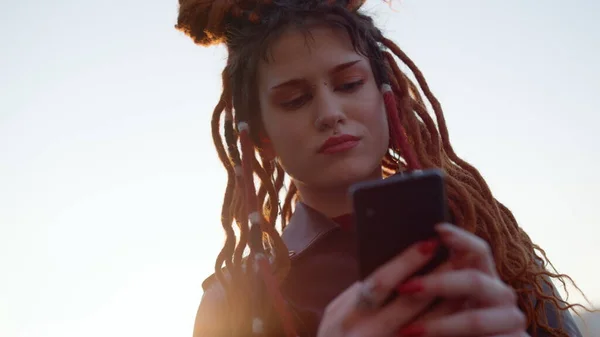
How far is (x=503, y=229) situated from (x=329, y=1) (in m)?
1.06

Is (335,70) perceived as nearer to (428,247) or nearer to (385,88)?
(385,88)

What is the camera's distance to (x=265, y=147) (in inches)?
98.1

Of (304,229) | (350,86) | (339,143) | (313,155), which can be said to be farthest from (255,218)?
(350,86)

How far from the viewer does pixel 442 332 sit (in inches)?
47.4

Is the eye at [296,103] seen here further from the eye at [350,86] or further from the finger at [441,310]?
the finger at [441,310]

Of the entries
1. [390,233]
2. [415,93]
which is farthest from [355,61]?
[390,233]

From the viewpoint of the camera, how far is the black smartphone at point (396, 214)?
1.16m

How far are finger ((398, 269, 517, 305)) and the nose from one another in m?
0.90

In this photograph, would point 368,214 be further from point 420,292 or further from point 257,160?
point 257,160

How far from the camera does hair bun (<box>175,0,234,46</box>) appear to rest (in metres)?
2.41

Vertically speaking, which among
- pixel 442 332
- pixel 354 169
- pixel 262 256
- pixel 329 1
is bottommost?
pixel 442 332

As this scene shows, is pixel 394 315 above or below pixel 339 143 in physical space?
below

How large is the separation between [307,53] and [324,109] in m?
0.23

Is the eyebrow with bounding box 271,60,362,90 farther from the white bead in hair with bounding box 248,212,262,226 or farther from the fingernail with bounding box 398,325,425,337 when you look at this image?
the fingernail with bounding box 398,325,425,337
